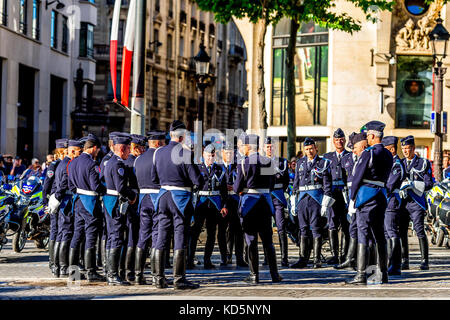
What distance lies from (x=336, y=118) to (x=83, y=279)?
2055cm

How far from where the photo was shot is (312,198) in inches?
572

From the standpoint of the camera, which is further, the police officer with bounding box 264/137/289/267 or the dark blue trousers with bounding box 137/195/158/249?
the police officer with bounding box 264/137/289/267

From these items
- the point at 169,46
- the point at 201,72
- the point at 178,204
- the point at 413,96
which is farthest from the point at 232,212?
the point at 169,46

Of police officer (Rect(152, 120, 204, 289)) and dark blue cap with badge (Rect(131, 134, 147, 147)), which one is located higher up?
dark blue cap with badge (Rect(131, 134, 147, 147))

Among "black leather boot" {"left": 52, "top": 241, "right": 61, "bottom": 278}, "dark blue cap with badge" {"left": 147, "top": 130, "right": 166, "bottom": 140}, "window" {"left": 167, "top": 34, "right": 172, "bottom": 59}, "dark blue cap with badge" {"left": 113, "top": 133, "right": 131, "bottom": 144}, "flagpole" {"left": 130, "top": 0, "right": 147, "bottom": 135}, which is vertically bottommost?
"black leather boot" {"left": 52, "top": 241, "right": 61, "bottom": 278}

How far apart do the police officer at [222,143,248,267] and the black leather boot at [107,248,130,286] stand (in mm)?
2923

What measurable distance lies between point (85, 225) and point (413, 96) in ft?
72.1

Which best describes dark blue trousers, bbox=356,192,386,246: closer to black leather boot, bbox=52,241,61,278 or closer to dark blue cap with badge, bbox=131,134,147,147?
dark blue cap with badge, bbox=131,134,147,147

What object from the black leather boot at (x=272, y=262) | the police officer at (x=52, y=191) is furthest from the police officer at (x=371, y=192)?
the police officer at (x=52, y=191)

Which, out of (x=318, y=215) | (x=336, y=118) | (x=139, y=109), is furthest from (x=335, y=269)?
(x=336, y=118)

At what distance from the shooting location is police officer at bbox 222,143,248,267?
47.8 ft

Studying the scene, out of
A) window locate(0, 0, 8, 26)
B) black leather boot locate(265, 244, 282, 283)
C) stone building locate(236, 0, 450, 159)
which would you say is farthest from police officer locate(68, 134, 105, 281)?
window locate(0, 0, 8, 26)

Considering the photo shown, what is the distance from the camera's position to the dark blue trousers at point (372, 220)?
12.0 m

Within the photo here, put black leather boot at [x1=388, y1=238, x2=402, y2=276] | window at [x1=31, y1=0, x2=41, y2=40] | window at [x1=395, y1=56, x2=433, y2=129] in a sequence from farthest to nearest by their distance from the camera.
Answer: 1. window at [x1=31, y1=0, x2=41, y2=40]
2. window at [x1=395, y1=56, x2=433, y2=129]
3. black leather boot at [x1=388, y1=238, x2=402, y2=276]
